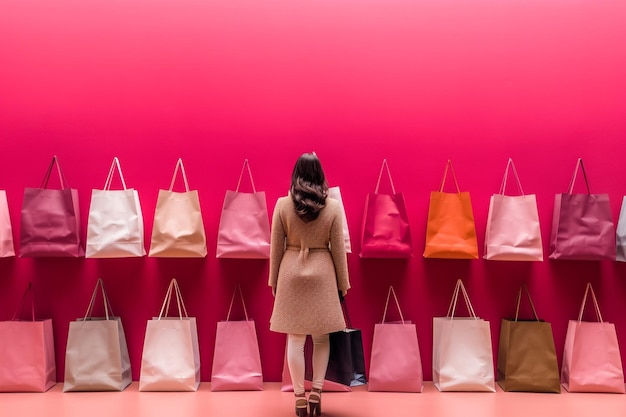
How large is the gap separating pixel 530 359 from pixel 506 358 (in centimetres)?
17

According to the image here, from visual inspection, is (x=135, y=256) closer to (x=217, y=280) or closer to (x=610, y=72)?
(x=217, y=280)

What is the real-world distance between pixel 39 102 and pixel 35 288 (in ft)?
4.84

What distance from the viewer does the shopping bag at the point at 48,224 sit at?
158 inches

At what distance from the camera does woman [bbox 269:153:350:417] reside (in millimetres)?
3346

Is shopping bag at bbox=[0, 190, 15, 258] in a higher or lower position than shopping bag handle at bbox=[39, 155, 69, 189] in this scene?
lower

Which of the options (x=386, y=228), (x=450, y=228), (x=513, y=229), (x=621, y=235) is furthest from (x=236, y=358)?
(x=621, y=235)

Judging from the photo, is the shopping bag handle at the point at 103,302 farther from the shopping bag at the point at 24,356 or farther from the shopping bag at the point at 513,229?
the shopping bag at the point at 513,229

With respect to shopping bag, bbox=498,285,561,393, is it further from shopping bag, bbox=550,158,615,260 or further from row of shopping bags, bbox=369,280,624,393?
shopping bag, bbox=550,158,615,260

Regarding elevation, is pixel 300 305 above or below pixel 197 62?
below

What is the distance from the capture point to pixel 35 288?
14.2ft

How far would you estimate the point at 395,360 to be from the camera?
13.4 feet

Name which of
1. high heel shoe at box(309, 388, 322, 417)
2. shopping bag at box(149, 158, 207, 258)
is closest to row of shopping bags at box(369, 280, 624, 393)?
high heel shoe at box(309, 388, 322, 417)

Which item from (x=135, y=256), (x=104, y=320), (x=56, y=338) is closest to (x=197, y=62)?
(x=135, y=256)

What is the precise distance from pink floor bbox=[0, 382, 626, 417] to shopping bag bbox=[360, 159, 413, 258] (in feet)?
3.40
